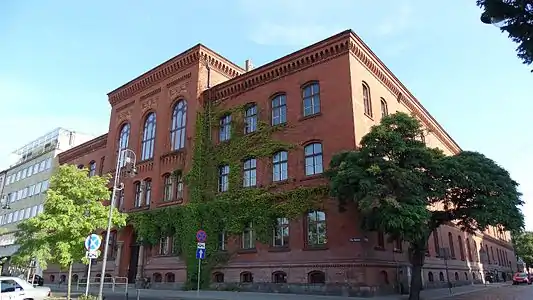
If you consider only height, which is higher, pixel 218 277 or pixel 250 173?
pixel 250 173

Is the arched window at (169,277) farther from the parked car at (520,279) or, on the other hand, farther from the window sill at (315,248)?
the parked car at (520,279)

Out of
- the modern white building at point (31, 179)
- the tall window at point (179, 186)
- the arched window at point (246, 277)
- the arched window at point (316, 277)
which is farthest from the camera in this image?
the modern white building at point (31, 179)

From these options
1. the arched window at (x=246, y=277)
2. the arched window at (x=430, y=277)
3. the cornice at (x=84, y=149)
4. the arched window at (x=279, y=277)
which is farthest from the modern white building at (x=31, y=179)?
the arched window at (x=430, y=277)

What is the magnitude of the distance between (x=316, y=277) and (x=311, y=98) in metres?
10.5

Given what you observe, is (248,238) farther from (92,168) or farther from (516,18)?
(92,168)

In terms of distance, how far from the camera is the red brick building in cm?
2084

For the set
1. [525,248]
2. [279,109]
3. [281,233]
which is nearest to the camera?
[281,233]

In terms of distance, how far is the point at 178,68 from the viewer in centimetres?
3194

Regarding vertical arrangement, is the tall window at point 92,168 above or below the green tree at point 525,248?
above

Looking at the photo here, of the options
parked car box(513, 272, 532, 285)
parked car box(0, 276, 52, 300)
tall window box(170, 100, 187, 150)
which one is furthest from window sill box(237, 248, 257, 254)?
parked car box(513, 272, 532, 285)

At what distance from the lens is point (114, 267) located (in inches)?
1238

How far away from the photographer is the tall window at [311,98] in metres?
24.2

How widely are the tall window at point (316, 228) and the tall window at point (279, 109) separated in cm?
660

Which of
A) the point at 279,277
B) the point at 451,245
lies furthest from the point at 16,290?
the point at 451,245
